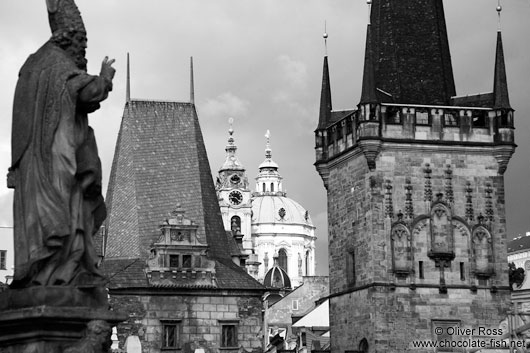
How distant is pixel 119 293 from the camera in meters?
40.9

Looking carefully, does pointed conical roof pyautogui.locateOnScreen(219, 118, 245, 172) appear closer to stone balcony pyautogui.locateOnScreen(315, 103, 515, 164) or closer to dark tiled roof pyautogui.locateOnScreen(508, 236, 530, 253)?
dark tiled roof pyautogui.locateOnScreen(508, 236, 530, 253)

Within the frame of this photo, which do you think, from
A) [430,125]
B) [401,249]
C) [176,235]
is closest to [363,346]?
[401,249]

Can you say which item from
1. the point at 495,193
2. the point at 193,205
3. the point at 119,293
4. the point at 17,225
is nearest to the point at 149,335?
the point at 119,293

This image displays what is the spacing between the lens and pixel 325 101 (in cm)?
4822

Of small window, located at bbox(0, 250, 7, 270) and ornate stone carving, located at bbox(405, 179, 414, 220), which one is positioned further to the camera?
small window, located at bbox(0, 250, 7, 270)

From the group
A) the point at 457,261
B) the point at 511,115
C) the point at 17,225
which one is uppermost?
the point at 511,115

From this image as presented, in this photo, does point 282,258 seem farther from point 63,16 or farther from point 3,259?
point 63,16

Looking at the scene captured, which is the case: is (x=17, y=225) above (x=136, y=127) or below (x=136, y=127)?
below

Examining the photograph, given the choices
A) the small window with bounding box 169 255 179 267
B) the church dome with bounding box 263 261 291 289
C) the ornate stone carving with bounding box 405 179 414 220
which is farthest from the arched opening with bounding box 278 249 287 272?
the ornate stone carving with bounding box 405 179 414 220

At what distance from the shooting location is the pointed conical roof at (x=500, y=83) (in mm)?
43906

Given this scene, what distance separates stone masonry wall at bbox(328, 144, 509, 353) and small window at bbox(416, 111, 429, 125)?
1.01 m

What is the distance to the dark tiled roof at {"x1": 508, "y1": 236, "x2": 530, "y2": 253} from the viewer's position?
134 meters

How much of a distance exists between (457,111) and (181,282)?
39.5 feet

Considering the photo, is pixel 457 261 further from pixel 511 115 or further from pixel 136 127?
pixel 136 127
